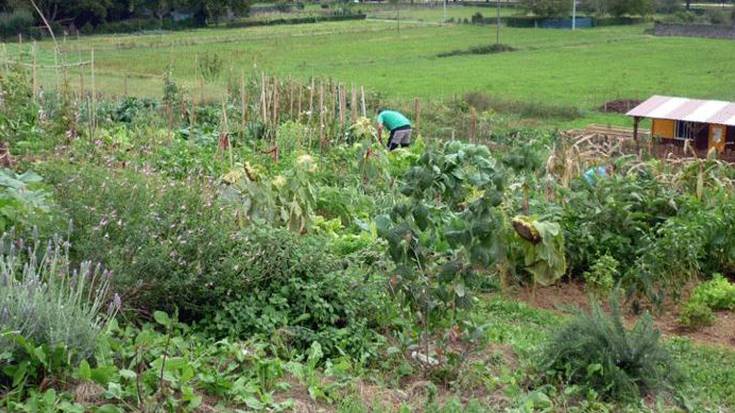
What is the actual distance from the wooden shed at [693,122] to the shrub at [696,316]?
37.1ft

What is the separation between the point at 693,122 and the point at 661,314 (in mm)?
11789

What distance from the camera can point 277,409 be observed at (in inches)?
189

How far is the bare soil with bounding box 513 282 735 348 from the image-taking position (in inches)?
309

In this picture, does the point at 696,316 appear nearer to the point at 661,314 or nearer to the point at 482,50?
the point at 661,314

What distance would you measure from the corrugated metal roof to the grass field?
25.3ft

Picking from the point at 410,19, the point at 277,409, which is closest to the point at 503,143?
the point at 277,409

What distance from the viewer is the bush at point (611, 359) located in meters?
5.67

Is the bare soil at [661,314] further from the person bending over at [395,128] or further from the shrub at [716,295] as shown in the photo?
the person bending over at [395,128]

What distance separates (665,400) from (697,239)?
3134 millimetres

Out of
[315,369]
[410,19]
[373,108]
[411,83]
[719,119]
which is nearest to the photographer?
[315,369]

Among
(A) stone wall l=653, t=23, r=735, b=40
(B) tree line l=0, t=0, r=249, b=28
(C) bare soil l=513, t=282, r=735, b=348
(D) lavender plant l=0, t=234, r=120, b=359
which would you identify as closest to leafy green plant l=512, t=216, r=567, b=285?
(C) bare soil l=513, t=282, r=735, b=348

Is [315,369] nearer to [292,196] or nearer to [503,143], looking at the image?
[292,196]

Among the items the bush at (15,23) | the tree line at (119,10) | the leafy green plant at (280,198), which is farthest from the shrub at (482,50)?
the leafy green plant at (280,198)

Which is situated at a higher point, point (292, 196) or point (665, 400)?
point (292, 196)
